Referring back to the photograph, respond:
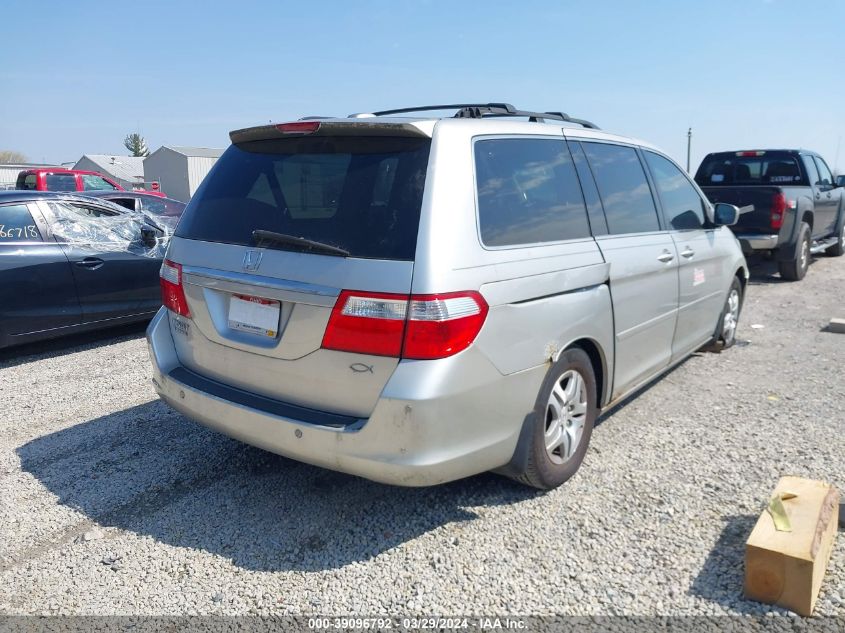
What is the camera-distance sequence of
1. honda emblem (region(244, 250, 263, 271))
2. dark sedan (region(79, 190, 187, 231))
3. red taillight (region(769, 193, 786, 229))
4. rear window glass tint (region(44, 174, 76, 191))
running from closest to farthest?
honda emblem (region(244, 250, 263, 271)) < dark sedan (region(79, 190, 187, 231)) < red taillight (region(769, 193, 786, 229)) < rear window glass tint (region(44, 174, 76, 191))

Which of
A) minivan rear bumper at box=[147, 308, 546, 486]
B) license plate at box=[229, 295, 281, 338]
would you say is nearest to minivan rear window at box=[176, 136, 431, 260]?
license plate at box=[229, 295, 281, 338]

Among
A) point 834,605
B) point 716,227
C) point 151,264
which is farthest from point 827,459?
point 151,264

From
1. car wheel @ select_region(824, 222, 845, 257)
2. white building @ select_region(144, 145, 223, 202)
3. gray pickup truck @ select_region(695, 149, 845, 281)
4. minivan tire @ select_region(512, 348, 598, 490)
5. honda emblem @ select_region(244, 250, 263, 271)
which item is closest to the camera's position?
honda emblem @ select_region(244, 250, 263, 271)

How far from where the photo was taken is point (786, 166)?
35.8 ft

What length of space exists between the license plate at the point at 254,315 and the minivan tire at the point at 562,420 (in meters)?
1.24

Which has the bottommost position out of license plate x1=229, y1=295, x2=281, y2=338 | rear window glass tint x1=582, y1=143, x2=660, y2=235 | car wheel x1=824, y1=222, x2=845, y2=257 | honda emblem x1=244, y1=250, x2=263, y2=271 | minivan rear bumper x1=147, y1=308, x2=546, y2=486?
car wheel x1=824, y1=222, x2=845, y2=257

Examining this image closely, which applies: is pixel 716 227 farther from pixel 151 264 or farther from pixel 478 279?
pixel 151 264

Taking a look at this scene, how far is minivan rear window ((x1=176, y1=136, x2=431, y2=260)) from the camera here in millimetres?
2861

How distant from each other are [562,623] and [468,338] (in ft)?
3.68

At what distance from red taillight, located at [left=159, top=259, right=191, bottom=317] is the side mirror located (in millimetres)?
3995

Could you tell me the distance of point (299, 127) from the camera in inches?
126

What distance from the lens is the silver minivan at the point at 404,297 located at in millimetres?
2770

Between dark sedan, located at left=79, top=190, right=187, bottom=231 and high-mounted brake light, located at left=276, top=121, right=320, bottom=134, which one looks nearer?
high-mounted brake light, located at left=276, top=121, right=320, bottom=134

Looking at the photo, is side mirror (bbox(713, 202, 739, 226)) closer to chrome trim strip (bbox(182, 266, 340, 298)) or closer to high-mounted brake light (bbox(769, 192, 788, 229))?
chrome trim strip (bbox(182, 266, 340, 298))
